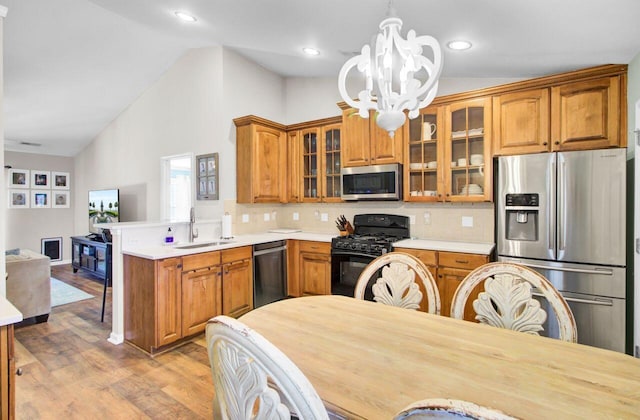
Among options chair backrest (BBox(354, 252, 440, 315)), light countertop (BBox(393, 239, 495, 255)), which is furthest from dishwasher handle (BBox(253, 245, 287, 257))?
chair backrest (BBox(354, 252, 440, 315))

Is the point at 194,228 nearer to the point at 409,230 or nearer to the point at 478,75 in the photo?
the point at 409,230

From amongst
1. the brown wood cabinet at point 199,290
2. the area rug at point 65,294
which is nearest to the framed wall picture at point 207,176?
the brown wood cabinet at point 199,290

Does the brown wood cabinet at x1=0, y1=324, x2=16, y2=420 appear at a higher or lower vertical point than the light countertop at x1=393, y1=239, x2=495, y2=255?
lower

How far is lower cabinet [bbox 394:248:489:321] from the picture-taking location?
2779mm

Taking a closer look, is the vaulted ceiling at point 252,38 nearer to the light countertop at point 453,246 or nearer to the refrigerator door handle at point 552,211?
the refrigerator door handle at point 552,211

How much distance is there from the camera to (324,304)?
5.33 feet

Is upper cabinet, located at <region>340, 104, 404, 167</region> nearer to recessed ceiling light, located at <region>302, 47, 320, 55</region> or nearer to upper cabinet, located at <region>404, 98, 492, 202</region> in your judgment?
upper cabinet, located at <region>404, 98, 492, 202</region>

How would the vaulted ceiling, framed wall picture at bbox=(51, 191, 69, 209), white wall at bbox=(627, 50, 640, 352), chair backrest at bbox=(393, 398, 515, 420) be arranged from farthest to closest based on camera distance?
1. framed wall picture at bbox=(51, 191, 69, 209)
2. white wall at bbox=(627, 50, 640, 352)
3. the vaulted ceiling
4. chair backrest at bbox=(393, 398, 515, 420)

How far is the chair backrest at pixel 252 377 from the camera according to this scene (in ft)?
2.18

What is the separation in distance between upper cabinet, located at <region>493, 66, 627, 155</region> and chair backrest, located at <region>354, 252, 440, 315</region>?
1834 mm

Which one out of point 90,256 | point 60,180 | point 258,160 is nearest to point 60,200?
point 60,180

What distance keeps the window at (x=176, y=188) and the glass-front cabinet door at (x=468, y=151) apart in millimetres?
3497

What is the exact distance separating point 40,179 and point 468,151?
803cm

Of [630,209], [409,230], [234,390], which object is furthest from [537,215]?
[234,390]
